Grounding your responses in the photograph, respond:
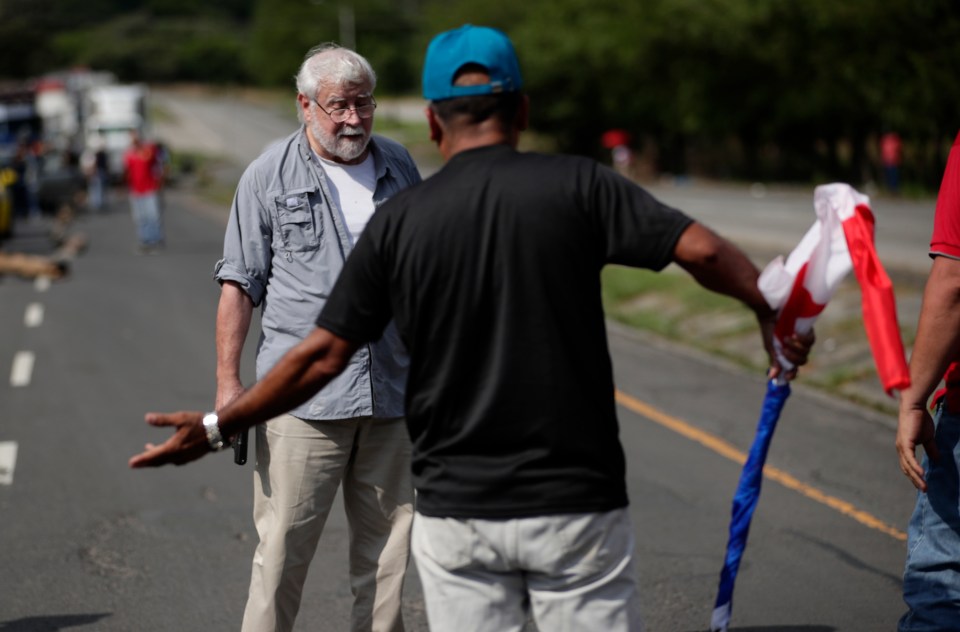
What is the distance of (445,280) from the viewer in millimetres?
2777

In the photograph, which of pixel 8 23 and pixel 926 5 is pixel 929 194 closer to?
pixel 926 5

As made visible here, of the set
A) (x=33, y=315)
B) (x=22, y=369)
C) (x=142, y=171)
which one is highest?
(x=22, y=369)

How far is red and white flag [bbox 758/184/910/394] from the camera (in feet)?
9.75

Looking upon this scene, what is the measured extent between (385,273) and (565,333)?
40 cm

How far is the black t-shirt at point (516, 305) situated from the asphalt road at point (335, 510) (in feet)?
0.39

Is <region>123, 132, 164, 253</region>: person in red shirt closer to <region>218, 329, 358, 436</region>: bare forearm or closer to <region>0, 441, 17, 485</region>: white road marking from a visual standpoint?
<region>0, 441, 17, 485</region>: white road marking

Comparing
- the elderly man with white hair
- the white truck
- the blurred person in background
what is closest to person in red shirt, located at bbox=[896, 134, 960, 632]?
the elderly man with white hair

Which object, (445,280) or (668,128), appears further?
(668,128)

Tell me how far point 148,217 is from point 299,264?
19.6m

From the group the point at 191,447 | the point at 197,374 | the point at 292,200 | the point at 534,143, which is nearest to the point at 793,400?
the point at 197,374

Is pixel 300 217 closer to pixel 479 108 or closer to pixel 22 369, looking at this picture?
pixel 479 108

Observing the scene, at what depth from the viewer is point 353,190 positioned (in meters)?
4.12

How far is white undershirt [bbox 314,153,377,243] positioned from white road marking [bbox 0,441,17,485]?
14.4 ft

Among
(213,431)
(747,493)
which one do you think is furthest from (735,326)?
(213,431)
